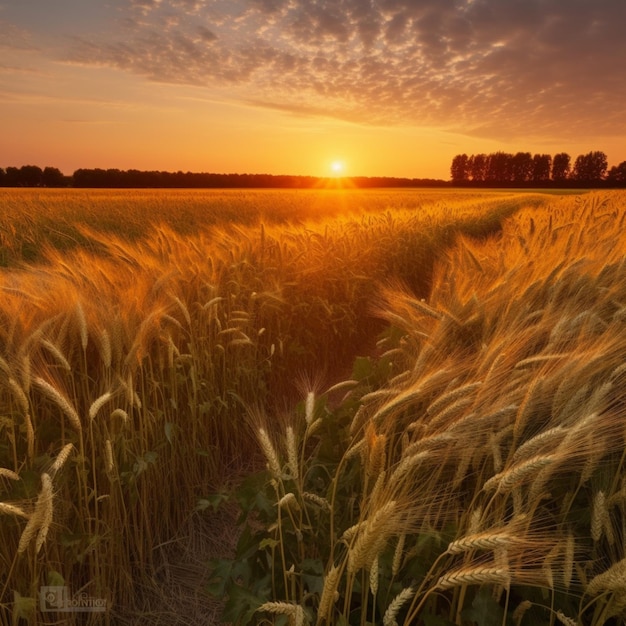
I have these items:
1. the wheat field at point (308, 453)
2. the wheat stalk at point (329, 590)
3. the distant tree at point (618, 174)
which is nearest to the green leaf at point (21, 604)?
the wheat field at point (308, 453)

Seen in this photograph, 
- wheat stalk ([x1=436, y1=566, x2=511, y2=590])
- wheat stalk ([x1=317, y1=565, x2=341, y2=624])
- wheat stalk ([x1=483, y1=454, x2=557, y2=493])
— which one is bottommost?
wheat stalk ([x1=317, y1=565, x2=341, y2=624])

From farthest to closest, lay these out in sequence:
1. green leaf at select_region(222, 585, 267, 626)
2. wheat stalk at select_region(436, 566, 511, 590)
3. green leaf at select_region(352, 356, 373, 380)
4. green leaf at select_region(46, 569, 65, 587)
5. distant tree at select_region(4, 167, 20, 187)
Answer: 1. distant tree at select_region(4, 167, 20, 187)
2. green leaf at select_region(352, 356, 373, 380)
3. green leaf at select_region(46, 569, 65, 587)
4. green leaf at select_region(222, 585, 267, 626)
5. wheat stalk at select_region(436, 566, 511, 590)

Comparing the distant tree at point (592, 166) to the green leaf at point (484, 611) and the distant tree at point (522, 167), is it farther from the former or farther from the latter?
the green leaf at point (484, 611)

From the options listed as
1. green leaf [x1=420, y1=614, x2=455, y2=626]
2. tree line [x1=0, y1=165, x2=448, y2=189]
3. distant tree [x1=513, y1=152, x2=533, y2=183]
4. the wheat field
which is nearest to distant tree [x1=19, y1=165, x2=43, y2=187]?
tree line [x1=0, y1=165, x2=448, y2=189]

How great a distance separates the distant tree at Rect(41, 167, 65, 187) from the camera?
4996 cm

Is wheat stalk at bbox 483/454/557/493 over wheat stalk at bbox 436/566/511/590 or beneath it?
over

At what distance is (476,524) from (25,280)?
97.1 inches

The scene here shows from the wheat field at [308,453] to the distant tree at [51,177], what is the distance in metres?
54.2

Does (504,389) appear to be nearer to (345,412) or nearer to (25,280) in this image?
(345,412)

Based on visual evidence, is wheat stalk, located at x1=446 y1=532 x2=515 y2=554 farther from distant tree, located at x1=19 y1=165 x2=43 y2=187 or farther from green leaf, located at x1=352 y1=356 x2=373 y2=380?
distant tree, located at x1=19 y1=165 x2=43 y2=187

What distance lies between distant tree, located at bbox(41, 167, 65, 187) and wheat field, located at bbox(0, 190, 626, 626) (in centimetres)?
5419

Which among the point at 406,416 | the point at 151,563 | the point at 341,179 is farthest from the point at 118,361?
the point at 341,179

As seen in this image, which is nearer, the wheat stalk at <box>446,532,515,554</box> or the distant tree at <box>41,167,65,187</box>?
the wheat stalk at <box>446,532,515,554</box>

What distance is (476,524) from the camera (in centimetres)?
115
